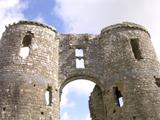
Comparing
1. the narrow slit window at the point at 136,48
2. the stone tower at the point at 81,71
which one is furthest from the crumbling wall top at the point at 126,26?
the narrow slit window at the point at 136,48

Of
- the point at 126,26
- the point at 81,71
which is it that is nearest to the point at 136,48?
the point at 126,26

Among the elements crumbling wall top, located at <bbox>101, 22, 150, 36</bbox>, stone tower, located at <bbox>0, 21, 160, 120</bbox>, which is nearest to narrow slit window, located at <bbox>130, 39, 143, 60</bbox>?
stone tower, located at <bbox>0, 21, 160, 120</bbox>

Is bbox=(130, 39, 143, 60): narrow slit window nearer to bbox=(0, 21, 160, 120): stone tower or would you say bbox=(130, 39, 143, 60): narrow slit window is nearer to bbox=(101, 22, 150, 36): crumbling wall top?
bbox=(0, 21, 160, 120): stone tower

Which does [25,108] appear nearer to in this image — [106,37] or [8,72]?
[8,72]

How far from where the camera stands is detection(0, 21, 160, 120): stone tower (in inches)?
633

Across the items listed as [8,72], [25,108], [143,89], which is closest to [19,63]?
[8,72]

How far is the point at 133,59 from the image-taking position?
727 inches

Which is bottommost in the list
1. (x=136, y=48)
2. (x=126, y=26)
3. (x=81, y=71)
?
(x=81, y=71)

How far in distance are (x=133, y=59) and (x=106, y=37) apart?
268 centimetres

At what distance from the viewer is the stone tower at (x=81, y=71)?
16078mm

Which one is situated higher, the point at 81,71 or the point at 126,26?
the point at 126,26

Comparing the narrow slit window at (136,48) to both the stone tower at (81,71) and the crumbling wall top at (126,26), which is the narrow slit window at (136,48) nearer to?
the stone tower at (81,71)

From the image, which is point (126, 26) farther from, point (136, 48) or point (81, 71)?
point (81, 71)

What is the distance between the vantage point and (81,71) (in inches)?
737
